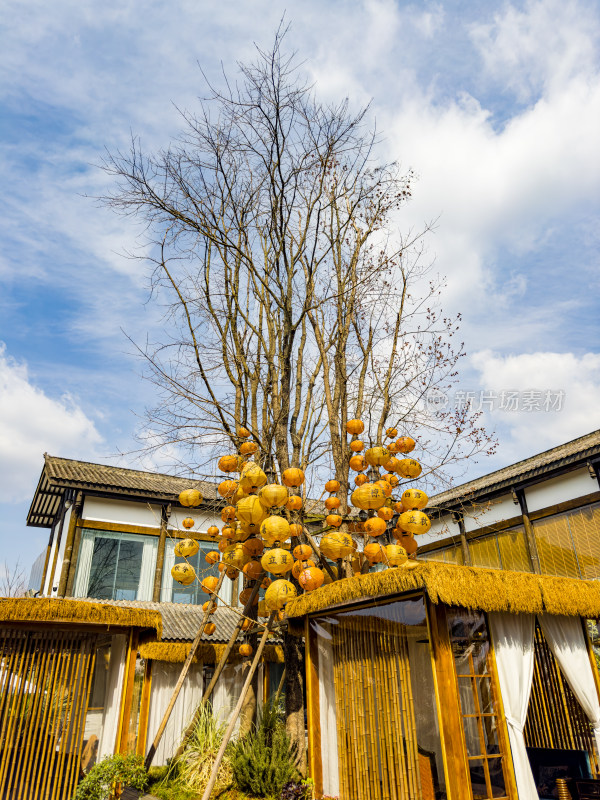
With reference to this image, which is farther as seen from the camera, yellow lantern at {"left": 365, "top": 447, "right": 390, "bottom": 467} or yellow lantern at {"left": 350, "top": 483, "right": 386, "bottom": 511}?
yellow lantern at {"left": 365, "top": 447, "right": 390, "bottom": 467}

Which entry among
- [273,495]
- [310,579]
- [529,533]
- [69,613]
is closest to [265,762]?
[310,579]

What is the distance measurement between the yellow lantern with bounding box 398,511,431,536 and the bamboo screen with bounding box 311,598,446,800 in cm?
124

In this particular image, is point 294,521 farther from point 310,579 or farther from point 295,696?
point 295,696

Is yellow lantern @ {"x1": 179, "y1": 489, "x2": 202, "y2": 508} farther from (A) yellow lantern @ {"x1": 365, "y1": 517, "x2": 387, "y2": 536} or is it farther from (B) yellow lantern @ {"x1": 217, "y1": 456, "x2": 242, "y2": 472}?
(A) yellow lantern @ {"x1": 365, "y1": 517, "x2": 387, "y2": 536}

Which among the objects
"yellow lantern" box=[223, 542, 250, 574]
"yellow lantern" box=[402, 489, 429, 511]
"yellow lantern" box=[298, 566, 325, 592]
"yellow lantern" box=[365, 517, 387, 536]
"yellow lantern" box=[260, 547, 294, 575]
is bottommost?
"yellow lantern" box=[298, 566, 325, 592]

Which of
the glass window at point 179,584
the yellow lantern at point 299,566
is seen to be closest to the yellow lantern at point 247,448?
the yellow lantern at point 299,566

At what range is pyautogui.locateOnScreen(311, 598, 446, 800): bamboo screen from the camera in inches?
213

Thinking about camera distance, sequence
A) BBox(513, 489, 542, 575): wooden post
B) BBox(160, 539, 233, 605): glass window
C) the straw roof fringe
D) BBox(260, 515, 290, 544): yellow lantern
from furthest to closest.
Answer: BBox(160, 539, 233, 605): glass window
BBox(513, 489, 542, 575): wooden post
the straw roof fringe
BBox(260, 515, 290, 544): yellow lantern

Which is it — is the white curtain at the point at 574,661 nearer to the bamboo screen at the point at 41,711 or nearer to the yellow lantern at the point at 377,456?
the yellow lantern at the point at 377,456

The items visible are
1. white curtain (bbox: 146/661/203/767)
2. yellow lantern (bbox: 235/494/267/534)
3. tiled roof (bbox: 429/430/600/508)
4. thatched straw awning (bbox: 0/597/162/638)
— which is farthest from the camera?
tiled roof (bbox: 429/430/600/508)

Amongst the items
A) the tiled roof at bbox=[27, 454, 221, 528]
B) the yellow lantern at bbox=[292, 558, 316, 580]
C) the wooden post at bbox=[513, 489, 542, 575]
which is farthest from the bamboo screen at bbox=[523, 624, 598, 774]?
the tiled roof at bbox=[27, 454, 221, 528]

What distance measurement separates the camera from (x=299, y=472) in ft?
24.5

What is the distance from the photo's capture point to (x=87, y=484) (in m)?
12.2

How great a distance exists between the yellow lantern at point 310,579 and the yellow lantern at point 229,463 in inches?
68.3
